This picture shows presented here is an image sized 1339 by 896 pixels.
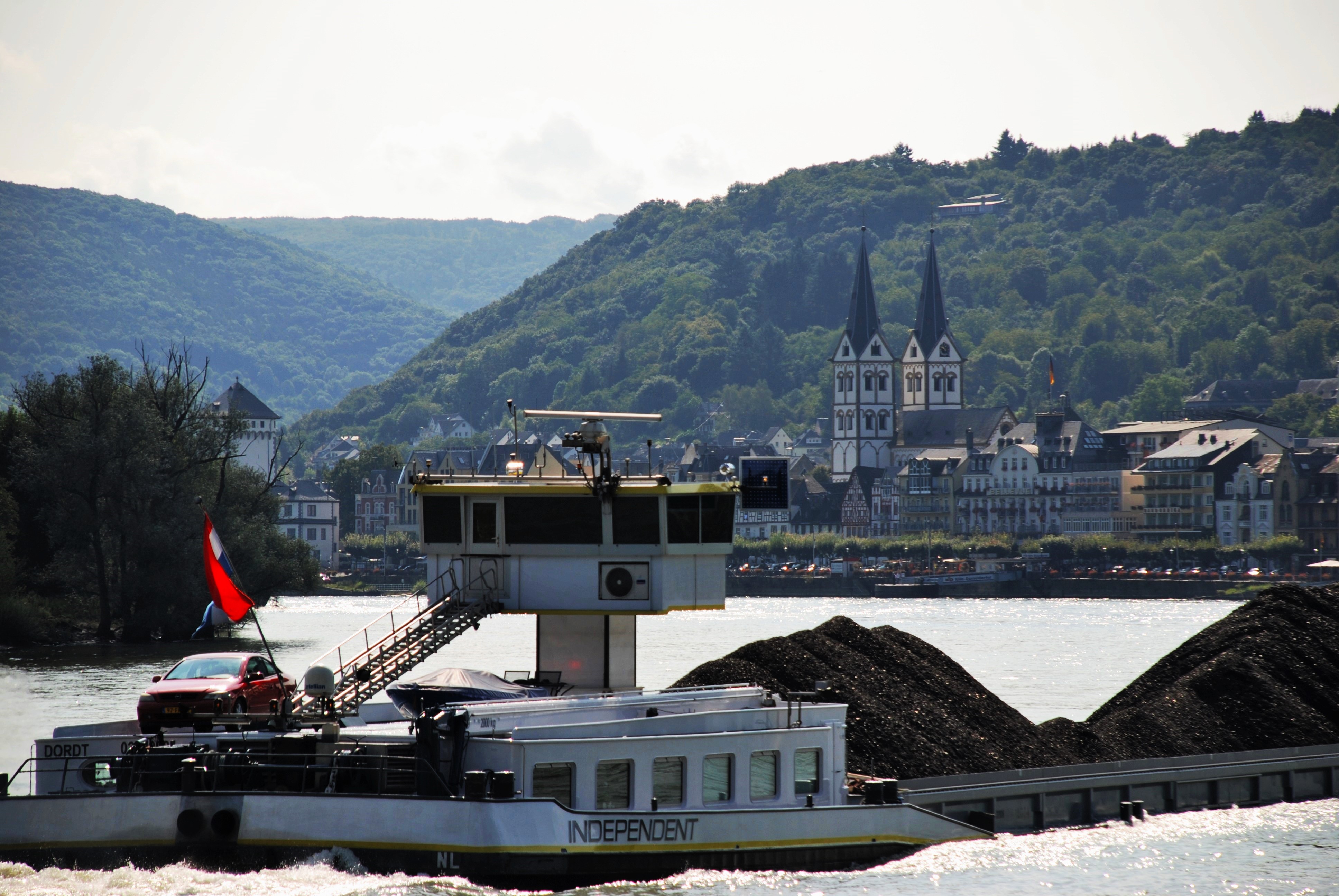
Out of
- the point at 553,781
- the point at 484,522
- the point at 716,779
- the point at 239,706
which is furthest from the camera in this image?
the point at 484,522

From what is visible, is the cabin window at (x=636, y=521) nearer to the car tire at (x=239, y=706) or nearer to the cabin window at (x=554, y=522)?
the cabin window at (x=554, y=522)

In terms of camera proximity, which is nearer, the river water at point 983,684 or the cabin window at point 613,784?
the river water at point 983,684

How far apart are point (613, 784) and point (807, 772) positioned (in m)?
3.53

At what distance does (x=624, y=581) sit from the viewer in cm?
2842

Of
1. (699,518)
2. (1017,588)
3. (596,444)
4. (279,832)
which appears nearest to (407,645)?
(596,444)

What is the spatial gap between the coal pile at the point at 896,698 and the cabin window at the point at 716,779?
585cm

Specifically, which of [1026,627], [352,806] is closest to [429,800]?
[352,806]

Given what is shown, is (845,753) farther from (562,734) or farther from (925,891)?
(562,734)

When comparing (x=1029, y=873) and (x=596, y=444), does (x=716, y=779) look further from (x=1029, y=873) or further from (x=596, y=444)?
(x=1029, y=873)

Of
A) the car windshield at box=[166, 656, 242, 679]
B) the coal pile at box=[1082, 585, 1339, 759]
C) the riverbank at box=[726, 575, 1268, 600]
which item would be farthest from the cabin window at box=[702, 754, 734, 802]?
the riverbank at box=[726, 575, 1268, 600]

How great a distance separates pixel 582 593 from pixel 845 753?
4889 mm

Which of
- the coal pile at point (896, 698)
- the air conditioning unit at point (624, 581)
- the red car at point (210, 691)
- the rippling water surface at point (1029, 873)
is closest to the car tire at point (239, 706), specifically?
the red car at point (210, 691)

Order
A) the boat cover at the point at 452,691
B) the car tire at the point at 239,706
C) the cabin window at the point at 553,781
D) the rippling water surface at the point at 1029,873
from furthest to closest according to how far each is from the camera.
A: the car tire at the point at 239,706
the boat cover at the point at 452,691
the cabin window at the point at 553,781
the rippling water surface at the point at 1029,873

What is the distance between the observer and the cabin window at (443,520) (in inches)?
1133
